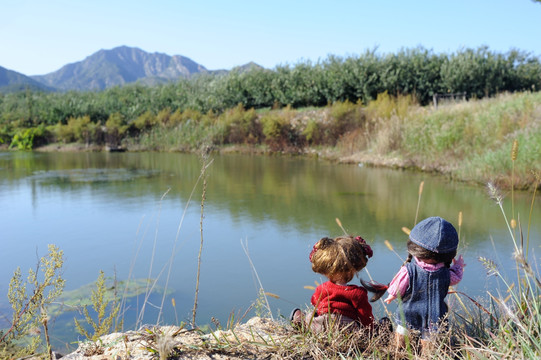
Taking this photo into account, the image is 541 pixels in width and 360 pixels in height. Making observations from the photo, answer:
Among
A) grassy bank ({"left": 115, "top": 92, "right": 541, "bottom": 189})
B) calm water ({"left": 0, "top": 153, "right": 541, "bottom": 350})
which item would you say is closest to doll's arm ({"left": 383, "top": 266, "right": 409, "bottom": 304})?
calm water ({"left": 0, "top": 153, "right": 541, "bottom": 350})

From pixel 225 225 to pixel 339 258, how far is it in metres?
3.71

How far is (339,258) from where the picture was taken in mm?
1952

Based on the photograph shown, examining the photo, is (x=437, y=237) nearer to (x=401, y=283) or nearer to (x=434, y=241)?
(x=434, y=241)

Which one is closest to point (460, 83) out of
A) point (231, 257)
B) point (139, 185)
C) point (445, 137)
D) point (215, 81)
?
point (445, 137)

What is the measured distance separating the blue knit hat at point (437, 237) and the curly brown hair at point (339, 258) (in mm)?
239

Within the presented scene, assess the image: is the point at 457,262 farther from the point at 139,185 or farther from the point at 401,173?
the point at 401,173

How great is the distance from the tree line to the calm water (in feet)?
22.9

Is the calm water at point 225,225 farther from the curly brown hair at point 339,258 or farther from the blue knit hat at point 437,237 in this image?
the blue knit hat at point 437,237

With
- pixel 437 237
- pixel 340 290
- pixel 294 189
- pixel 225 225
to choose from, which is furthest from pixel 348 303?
pixel 294 189

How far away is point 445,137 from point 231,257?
707 cm

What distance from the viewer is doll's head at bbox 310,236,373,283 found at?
77.0 inches

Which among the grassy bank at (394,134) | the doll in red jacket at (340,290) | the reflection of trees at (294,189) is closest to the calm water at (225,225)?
the reflection of trees at (294,189)

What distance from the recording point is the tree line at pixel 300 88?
53.1 feet

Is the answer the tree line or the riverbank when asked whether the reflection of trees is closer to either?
the riverbank
